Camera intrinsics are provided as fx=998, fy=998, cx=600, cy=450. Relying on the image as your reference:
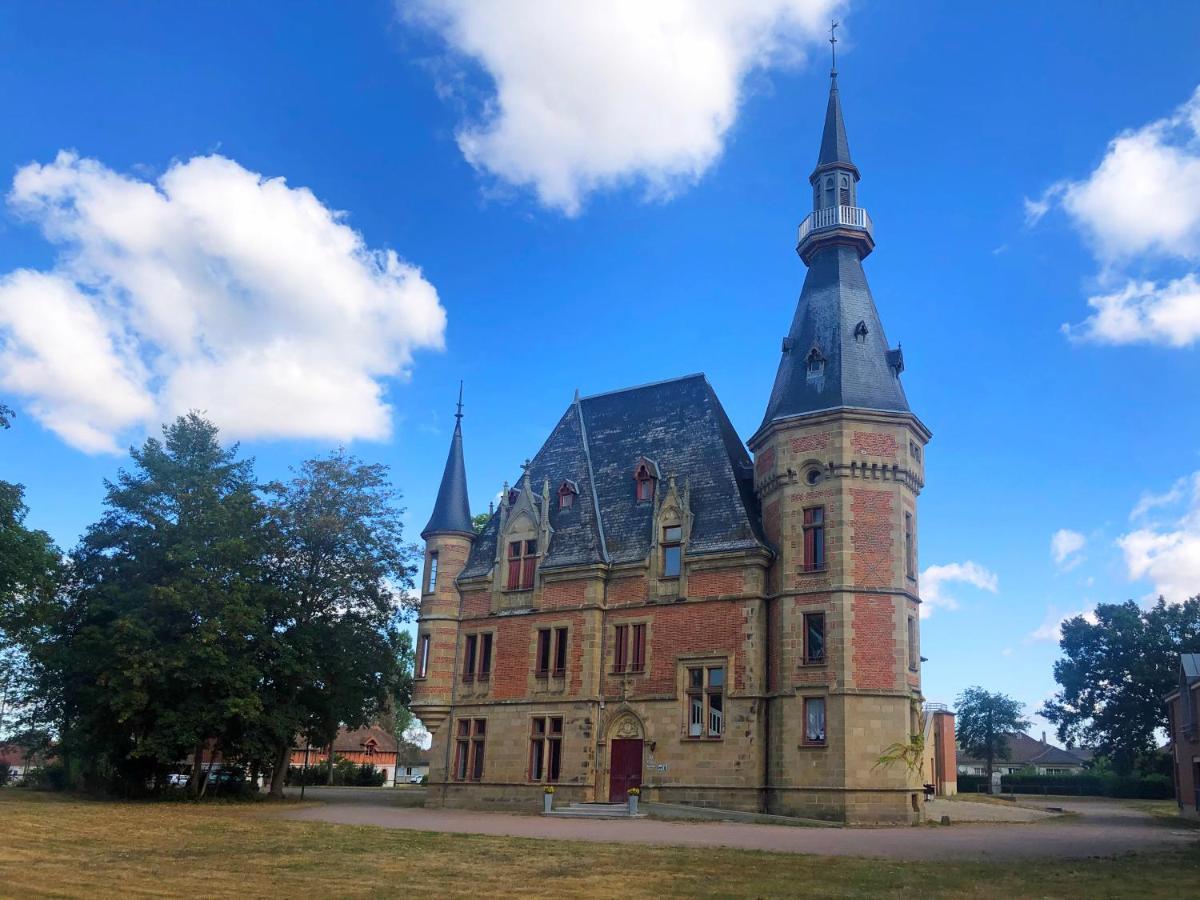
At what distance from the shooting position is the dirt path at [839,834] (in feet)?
68.3

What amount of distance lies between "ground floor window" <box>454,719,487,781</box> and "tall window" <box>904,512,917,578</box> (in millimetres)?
17172

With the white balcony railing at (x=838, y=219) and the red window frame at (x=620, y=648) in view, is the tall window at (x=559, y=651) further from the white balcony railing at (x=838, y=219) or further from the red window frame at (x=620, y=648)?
the white balcony railing at (x=838, y=219)

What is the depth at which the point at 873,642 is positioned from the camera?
31.9 m

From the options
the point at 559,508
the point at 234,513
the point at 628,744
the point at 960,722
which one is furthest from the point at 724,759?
the point at 960,722

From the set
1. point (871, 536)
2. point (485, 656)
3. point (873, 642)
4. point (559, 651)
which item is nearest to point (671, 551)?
point (559, 651)

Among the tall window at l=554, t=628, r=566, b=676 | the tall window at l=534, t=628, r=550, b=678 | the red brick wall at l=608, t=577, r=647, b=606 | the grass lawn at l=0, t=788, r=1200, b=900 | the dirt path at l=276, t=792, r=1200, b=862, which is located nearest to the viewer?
the grass lawn at l=0, t=788, r=1200, b=900

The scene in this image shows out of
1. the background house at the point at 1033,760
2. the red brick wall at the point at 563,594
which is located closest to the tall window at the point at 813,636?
the red brick wall at the point at 563,594

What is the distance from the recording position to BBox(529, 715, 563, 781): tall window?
120ft

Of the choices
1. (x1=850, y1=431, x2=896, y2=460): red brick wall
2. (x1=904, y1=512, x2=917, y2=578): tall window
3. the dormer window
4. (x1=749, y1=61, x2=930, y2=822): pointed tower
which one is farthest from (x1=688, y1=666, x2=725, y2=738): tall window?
the dormer window

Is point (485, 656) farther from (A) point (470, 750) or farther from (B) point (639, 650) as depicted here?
(B) point (639, 650)

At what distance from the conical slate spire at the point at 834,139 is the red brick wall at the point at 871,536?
14519mm

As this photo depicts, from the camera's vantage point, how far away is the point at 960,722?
8481 centimetres

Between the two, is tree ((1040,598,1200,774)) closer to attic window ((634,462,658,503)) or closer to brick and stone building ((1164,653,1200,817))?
brick and stone building ((1164,653,1200,817))

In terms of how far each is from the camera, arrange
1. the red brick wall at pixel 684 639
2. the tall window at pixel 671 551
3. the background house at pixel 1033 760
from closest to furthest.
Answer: the red brick wall at pixel 684 639, the tall window at pixel 671 551, the background house at pixel 1033 760
